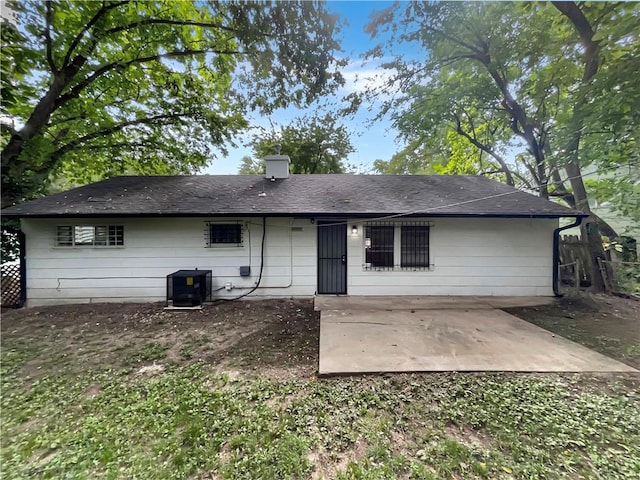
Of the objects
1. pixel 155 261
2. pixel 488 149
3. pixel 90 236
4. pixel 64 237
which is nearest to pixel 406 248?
pixel 155 261

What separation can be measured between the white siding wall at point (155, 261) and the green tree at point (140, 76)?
2578 mm

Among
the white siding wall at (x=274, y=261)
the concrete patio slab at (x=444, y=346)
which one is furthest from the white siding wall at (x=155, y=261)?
the concrete patio slab at (x=444, y=346)

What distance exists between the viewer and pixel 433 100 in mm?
8953

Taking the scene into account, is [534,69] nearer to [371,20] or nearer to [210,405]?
[371,20]

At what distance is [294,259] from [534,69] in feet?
30.1

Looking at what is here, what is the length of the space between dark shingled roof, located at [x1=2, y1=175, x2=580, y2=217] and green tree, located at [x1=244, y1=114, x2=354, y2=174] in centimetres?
825

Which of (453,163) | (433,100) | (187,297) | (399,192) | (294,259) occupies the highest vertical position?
(433,100)

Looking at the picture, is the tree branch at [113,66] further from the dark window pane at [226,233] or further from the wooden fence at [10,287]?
the dark window pane at [226,233]

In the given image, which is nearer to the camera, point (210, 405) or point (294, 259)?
point (210, 405)

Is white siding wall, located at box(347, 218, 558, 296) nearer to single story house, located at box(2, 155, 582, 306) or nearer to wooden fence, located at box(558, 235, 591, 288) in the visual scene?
single story house, located at box(2, 155, 582, 306)

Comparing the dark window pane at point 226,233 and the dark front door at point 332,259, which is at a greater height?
the dark window pane at point 226,233

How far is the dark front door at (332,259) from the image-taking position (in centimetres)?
639

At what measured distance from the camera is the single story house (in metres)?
5.87

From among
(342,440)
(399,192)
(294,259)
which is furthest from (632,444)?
(399,192)
